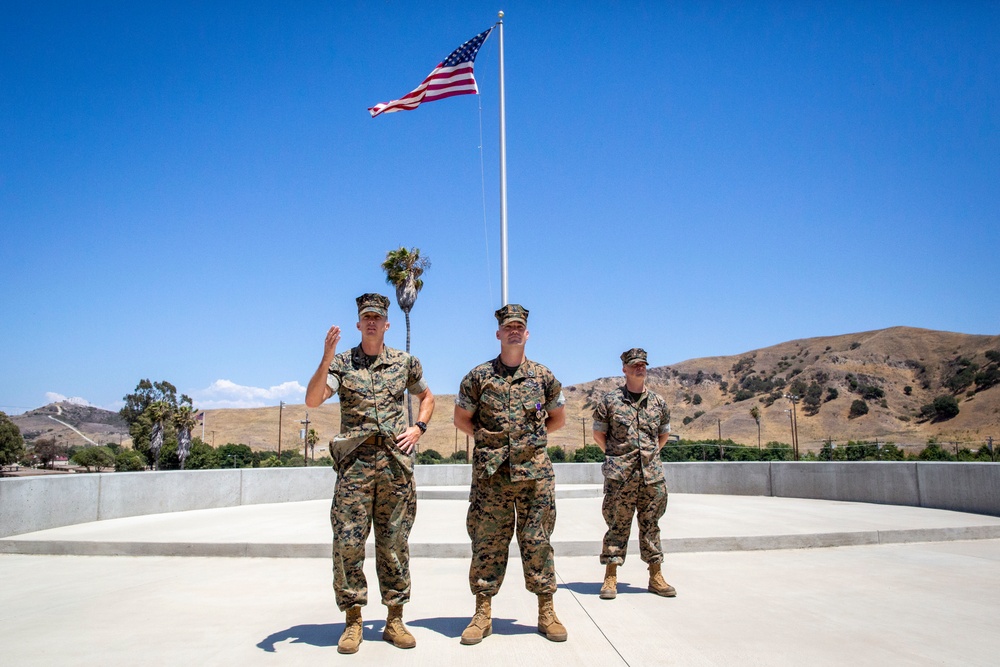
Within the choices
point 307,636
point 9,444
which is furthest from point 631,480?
point 9,444

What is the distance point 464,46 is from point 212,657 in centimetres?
1192

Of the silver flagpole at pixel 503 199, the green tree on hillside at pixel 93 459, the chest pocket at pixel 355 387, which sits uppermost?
the silver flagpole at pixel 503 199

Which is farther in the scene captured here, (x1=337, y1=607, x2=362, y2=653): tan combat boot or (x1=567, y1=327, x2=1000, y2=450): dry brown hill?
(x1=567, y1=327, x2=1000, y2=450): dry brown hill

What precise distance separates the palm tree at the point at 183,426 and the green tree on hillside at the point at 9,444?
21.8 metres

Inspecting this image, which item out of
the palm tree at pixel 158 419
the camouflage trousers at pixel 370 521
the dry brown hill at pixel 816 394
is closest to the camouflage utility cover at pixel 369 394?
the camouflage trousers at pixel 370 521

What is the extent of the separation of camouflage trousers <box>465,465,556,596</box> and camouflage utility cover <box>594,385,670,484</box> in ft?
4.67

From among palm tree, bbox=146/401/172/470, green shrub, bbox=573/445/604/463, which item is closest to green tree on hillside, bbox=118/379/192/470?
palm tree, bbox=146/401/172/470

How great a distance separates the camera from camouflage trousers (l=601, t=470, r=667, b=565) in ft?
20.0

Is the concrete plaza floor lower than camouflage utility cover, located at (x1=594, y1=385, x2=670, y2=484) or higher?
lower

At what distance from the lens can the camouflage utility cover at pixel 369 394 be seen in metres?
4.65

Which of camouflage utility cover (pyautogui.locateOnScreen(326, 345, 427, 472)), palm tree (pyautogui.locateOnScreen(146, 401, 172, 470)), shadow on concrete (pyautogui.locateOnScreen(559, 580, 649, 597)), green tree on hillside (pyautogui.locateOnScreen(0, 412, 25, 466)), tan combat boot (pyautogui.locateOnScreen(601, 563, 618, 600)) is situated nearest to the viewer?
camouflage utility cover (pyautogui.locateOnScreen(326, 345, 427, 472))

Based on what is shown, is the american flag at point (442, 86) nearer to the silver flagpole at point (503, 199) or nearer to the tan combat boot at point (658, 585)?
the silver flagpole at point (503, 199)

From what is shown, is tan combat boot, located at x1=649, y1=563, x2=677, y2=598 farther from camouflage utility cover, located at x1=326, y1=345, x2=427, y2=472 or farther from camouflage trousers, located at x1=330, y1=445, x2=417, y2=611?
camouflage utility cover, located at x1=326, y1=345, x2=427, y2=472

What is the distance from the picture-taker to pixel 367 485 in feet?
15.0
